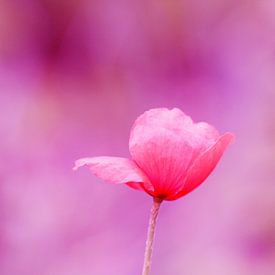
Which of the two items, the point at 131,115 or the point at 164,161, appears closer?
the point at 164,161

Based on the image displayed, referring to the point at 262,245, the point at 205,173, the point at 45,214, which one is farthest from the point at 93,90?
the point at 205,173

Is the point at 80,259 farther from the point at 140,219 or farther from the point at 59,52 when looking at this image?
the point at 59,52

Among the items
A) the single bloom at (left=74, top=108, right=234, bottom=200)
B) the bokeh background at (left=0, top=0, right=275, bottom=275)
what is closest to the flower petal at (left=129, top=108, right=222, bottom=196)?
the single bloom at (left=74, top=108, right=234, bottom=200)

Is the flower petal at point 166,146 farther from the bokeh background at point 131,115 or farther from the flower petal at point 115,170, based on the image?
the bokeh background at point 131,115

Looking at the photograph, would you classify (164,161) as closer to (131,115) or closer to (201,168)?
(201,168)

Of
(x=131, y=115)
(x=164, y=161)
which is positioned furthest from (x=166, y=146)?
(x=131, y=115)

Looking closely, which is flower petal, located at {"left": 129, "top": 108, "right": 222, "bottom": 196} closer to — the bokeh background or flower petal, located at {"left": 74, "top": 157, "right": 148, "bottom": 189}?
flower petal, located at {"left": 74, "top": 157, "right": 148, "bottom": 189}
